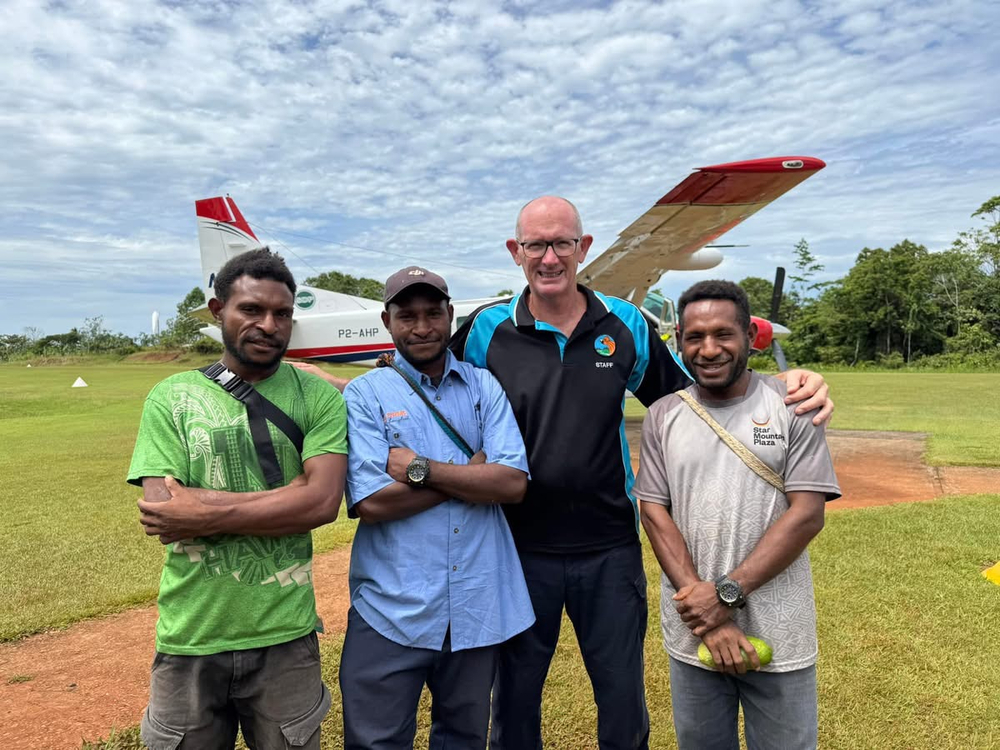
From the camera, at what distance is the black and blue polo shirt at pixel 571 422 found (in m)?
2.44

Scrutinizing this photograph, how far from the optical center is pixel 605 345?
8.51ft

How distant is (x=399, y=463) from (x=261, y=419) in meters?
0.45

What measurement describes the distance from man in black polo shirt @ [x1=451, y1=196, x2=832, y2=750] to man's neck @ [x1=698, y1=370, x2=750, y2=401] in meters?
0.42

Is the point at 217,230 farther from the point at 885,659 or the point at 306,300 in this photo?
the point at 885,659

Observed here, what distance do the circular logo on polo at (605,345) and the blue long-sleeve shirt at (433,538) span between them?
49 centimetres

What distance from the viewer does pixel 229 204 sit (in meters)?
15.8

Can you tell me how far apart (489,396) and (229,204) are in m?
15.4

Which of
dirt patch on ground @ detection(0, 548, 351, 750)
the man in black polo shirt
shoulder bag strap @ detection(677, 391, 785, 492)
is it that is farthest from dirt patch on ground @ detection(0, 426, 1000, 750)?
shoulder bag strap @ detection(677, 391, 785, 492)

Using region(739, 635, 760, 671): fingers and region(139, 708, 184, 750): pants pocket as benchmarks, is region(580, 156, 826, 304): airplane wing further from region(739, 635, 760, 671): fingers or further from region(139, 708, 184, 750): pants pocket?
region(139, 708, 184, 750): pants pocket

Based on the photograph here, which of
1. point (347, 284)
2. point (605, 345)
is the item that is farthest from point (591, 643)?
point (347, 284)

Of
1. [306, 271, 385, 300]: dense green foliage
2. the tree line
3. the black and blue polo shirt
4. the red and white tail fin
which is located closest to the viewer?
the black and blue polo shirt

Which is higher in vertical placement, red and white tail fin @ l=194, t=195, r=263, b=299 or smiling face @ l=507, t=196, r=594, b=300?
red and white tail fin @ l=194, t=195, r=263, b=299

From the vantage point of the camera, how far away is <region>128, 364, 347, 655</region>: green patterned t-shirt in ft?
6.42

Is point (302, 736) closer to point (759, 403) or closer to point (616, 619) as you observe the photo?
point (616, 619)
